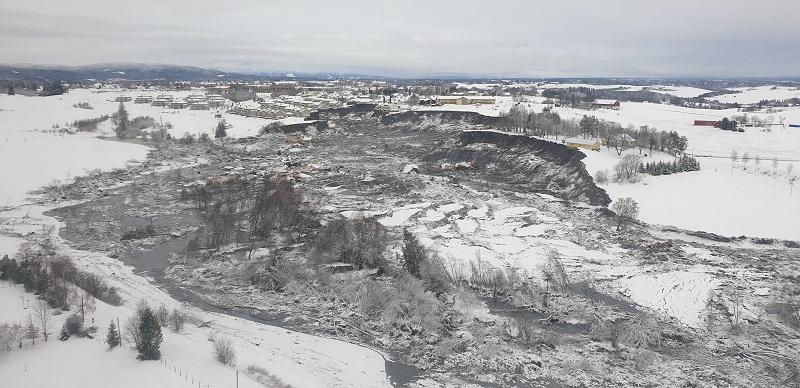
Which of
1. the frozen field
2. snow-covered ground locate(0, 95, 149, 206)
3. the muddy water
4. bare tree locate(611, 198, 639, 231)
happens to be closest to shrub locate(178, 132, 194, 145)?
the frozen field

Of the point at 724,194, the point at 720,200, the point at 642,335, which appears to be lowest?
the point at 642,335

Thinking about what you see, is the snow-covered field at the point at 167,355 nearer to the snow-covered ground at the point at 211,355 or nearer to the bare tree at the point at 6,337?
the snow-covered ground at the point at 211,355

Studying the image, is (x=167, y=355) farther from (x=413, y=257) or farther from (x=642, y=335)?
(x=642, y=335)

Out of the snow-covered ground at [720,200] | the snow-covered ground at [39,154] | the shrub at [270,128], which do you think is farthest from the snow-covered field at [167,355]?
the shrub at [270,128]

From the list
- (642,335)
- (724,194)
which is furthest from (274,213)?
(724,194)

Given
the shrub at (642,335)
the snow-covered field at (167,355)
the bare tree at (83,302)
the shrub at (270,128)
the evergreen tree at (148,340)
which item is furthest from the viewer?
the shrub at (270,128)
